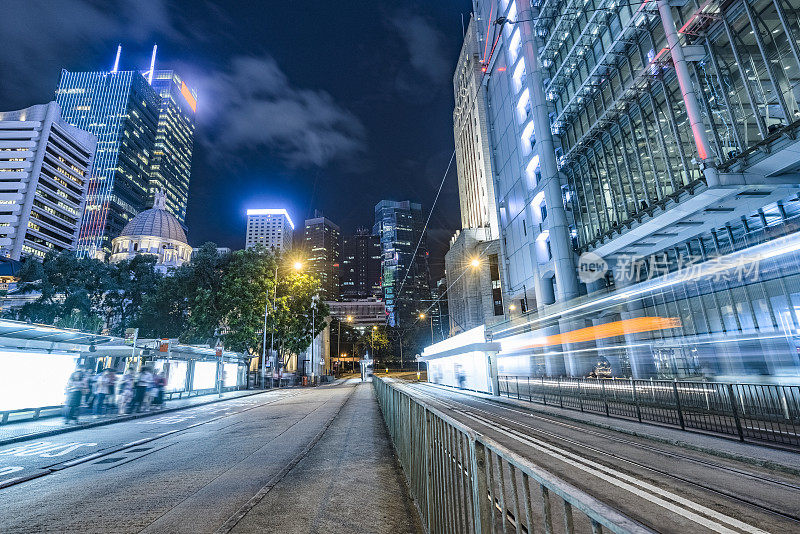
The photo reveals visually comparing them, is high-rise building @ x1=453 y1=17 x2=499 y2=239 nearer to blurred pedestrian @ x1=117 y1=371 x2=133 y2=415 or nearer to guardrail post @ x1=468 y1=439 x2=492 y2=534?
blurred pedestrian @ x1=117 y1=371 x2=133 y2=415

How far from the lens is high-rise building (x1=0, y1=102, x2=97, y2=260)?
98375mm

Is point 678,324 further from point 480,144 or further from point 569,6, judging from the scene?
point 480,144

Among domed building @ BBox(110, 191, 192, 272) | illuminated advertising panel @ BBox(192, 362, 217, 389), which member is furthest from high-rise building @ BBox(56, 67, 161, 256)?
illuminated advertising panel @ BBox(192, 362, 217, 389)

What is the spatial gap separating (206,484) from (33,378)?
1357 cm

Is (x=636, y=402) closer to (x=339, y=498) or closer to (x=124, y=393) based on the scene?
(x=339, y=498)

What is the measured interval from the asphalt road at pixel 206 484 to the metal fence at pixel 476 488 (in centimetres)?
76

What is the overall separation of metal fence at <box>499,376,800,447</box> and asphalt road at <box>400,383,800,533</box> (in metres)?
1.88

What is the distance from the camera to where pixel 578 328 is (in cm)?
2117

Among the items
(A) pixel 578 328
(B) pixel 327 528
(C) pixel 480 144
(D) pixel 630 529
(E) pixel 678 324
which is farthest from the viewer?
(C) pixel 480 144

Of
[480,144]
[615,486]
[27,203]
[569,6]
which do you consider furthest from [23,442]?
[27,203]

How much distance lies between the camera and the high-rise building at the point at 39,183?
3873 inches

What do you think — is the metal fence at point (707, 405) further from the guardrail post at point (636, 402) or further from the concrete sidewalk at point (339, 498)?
the concrete sidewalk at point (339, 498)

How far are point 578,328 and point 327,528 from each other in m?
19.8

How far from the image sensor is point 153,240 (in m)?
102
